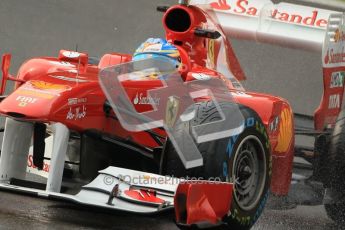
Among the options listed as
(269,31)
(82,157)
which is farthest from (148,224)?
(269,31)

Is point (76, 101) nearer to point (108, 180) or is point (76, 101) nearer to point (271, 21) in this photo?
point (108, 180)

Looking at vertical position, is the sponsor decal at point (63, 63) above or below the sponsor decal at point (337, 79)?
below

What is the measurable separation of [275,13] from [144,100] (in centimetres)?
251

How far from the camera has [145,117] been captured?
5961 millimetres

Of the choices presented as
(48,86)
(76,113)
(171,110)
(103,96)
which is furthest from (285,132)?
(48,86)

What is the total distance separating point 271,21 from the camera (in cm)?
821

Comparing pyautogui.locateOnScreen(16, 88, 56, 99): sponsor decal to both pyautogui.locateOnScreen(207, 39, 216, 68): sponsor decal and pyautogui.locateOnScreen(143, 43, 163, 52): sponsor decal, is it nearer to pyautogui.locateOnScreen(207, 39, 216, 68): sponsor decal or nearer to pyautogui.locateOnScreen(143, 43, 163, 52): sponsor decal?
pyautogui.locateOnScreen(143, 43, 163, 52): sponsor decal

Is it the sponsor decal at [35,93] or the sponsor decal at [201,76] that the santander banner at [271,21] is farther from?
the sponsor decal at [35,93]

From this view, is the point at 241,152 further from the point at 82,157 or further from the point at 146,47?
the point at 146,47

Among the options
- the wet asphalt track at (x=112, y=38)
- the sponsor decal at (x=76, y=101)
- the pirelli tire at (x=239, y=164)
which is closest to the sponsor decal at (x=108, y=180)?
the pirelli tire at (x=239, y=164)

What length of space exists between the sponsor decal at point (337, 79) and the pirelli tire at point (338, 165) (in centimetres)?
84

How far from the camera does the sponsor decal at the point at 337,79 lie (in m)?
7.95

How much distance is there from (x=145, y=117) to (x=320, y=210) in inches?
128

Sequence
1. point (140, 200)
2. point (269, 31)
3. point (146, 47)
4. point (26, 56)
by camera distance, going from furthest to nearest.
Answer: point (26, 56)
point (269, 31)
point (146, 47)
point (140, 200)
